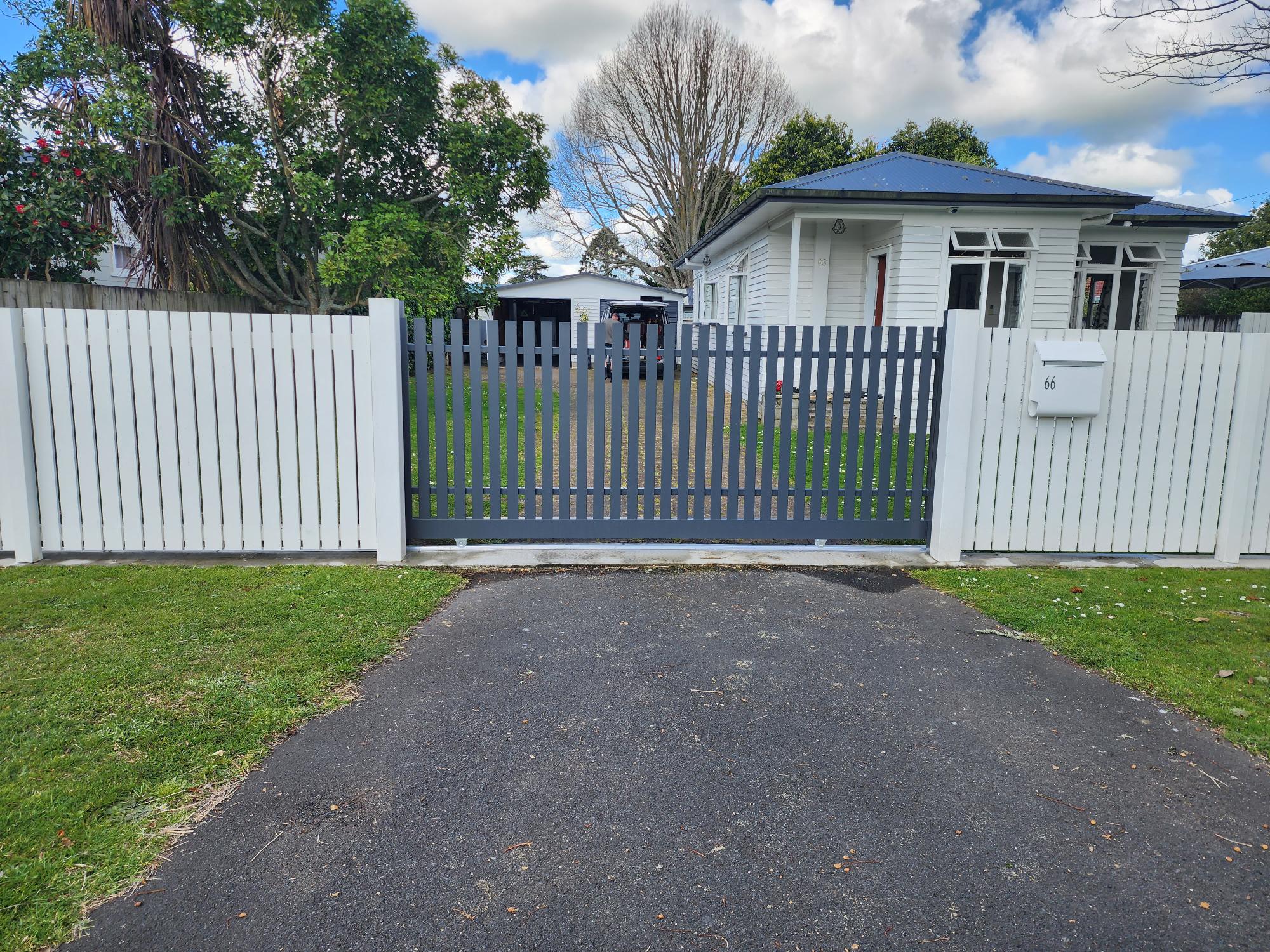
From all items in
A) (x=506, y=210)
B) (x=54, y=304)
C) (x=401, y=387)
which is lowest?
(x=401, y=387)

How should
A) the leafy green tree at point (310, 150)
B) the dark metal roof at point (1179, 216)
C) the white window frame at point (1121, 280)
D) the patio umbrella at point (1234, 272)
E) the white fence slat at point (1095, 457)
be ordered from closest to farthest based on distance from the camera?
1. the white fence slat at point (1095, 457)
2. the leafy green tree at point (310, 150)
3. the dark metal roof at point (1179, 216)
4. the white window frame at point (1121, 280)
5. the patio umbrella at point (1234, 272)

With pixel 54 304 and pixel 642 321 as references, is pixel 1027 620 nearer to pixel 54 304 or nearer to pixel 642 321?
pixel 54 304

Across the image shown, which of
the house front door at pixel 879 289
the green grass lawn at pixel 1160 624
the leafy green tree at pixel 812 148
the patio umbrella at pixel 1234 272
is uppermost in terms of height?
→ the leafy green tree at pixel 812 148

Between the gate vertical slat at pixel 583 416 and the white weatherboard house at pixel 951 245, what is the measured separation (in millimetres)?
6862

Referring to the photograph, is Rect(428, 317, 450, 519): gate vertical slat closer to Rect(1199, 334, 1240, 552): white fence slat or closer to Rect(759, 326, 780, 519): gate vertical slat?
Rect(759, 326, 780, 519): gate vertical slat

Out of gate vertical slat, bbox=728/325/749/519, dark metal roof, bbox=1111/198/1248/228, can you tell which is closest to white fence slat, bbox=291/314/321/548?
gate vertical slat, bbox=728/325/749/519

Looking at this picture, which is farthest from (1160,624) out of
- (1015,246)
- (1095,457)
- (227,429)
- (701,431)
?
(1015,246)

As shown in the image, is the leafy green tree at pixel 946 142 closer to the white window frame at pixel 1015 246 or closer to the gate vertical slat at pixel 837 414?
the white window frame at pixel 1015 246

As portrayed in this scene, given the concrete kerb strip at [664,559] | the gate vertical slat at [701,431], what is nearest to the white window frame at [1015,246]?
the concrete kerb strip at [664,559]

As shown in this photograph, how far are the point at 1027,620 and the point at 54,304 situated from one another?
9.99 meters

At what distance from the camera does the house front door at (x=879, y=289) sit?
518 inches

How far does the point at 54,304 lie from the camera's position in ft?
27.8

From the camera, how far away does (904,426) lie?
6.10m

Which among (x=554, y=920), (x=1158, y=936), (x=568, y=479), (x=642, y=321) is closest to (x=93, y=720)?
(x=554, y=920)
